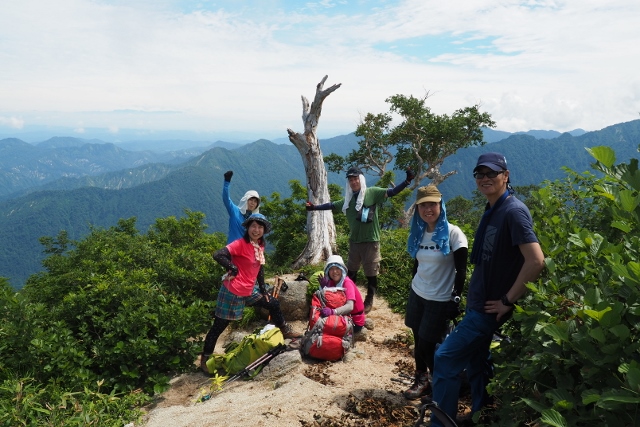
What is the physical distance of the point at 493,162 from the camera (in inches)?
112

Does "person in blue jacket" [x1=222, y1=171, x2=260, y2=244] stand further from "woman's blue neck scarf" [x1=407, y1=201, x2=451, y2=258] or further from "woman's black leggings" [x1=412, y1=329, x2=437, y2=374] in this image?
"woman's black leggings" [x1=412, y1=329, x2=437, y2=374]

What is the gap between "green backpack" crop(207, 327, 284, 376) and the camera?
5410 millimetres

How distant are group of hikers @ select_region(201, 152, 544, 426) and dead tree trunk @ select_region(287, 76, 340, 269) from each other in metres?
4.15

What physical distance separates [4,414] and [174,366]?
1.88m

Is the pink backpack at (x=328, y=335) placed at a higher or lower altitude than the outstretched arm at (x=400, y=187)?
lower

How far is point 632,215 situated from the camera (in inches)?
66.6

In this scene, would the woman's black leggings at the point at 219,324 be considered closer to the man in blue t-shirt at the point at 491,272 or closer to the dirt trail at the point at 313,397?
the dirt trail at the point at 313,397

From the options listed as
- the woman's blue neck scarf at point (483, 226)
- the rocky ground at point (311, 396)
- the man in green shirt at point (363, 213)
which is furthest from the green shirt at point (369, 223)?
the woman's blue neck scarf at point (483, 226)

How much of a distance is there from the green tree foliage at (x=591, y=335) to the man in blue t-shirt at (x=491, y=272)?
6.2 inches

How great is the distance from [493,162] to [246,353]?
4.12 meters

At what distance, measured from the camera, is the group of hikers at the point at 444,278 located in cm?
279

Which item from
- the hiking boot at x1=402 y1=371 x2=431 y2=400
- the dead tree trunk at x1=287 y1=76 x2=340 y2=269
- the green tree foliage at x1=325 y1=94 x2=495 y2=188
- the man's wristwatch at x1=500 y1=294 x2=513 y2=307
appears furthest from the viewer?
the green tree foliage at x1=325 y1=94 x2=495 y2=188

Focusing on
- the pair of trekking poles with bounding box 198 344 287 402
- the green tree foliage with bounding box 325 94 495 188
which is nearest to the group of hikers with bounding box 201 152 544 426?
the pair of trekking poles with bounding box 198 344 287 402

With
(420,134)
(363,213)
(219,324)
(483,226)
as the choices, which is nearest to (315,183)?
(363,213)
